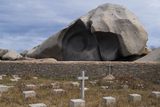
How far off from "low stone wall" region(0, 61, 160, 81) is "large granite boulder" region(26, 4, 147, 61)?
418cm

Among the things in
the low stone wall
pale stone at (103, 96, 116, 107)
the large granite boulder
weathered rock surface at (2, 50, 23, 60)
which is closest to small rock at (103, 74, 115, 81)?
the low stone wall

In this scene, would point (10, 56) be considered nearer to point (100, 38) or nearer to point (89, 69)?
point (100, 38)

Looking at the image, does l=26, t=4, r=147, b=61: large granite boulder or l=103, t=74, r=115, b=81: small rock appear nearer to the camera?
l=103, t=74, r=115, b=81: small rock

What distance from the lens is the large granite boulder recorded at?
26.9 m

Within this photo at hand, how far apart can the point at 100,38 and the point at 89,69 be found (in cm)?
573

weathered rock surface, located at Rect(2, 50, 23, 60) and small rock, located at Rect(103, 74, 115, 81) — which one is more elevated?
weathered rock surface, located at Rect(2, 50, 23, 60)

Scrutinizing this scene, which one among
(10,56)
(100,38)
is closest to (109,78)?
(100,38)

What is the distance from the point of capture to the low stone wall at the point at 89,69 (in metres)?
22.6

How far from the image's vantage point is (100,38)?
93.6 ft

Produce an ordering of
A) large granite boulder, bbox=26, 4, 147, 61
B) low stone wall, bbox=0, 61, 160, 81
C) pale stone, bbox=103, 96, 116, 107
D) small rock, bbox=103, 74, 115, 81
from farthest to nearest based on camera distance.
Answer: large granite boulder, bbox=26, 4, 147, 61 → low stone wall, bbox=0, 61, 160, 81 → small rock, bbox=103, 74, 115, 81 → pale stone, bbox=103, 96, 116, 107

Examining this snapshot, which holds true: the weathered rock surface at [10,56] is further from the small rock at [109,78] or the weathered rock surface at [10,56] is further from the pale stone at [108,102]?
the pale stone at [108,102]

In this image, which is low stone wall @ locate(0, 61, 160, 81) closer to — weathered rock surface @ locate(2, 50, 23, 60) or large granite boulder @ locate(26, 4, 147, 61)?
large granite boulder @ locate(26, 4, 147, 61)

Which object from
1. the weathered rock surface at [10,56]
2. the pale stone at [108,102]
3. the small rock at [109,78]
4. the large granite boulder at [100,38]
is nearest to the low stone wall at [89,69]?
the small rock at [109,78]

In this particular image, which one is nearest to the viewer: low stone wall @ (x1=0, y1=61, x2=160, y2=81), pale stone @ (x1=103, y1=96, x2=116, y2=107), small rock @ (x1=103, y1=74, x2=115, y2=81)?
pale stone @ (x1=103, y1=96, x2=116, y2=107)
